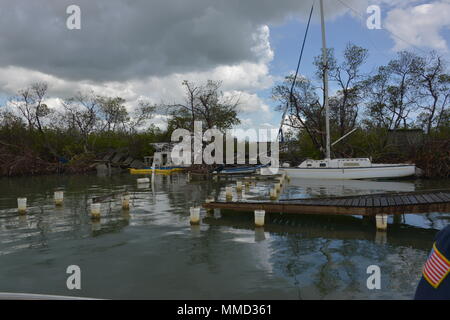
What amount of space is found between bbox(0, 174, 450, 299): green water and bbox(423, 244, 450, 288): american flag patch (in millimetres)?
3664

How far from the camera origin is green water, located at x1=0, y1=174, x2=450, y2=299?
5914mm

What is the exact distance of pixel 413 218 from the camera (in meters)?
11.3

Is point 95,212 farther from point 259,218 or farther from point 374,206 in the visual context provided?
point 374,206

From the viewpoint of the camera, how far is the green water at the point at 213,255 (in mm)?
5914

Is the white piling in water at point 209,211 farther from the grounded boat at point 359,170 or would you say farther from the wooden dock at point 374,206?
the grounded boat at point 359,170

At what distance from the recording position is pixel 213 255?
7.87 m

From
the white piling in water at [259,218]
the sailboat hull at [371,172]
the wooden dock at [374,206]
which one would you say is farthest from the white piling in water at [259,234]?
the sailboat hull at [371,172]

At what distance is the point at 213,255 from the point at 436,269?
243 inches

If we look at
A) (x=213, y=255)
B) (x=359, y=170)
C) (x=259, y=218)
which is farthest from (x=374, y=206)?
(x=359, y=170)

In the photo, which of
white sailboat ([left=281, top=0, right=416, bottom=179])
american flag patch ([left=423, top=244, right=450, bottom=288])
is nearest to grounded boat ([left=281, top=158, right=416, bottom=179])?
white sailboat ([left=281, top=0, right=416, bottom=179])

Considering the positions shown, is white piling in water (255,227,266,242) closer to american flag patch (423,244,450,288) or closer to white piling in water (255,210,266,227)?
white piling in water (255,210,266,227)

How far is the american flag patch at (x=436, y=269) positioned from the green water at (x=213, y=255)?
3.66 metres
